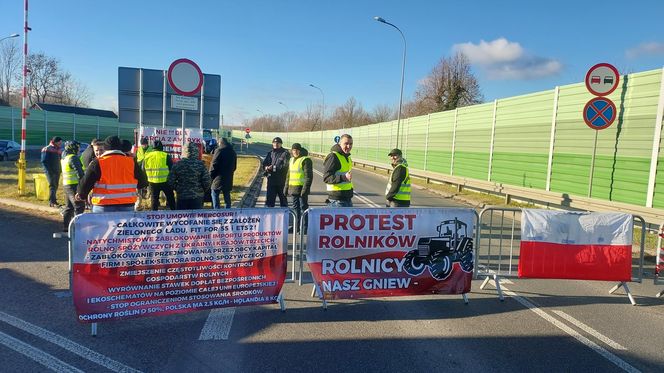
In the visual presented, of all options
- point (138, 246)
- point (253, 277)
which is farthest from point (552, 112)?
point (138, 246)

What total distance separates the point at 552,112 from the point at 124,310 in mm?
13776

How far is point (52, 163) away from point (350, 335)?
9578 mm

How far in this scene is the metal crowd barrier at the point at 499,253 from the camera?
5906mm

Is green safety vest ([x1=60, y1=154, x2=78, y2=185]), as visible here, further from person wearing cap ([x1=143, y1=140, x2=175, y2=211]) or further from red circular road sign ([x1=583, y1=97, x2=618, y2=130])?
red circular road sign ([x1=583, y1=97, x2=618, y2=130])

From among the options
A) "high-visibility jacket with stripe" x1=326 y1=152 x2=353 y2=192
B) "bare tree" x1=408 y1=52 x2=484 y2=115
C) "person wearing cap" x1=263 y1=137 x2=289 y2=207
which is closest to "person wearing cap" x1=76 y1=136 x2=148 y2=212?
"high-visibility jacket with stripe" x1=326 y1=152 x2=353 y2=192

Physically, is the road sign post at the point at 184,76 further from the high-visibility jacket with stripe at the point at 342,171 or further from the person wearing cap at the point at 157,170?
the high-visibility jacket with stripe at the point at 342,171

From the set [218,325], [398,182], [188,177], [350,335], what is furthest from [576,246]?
[188,177]

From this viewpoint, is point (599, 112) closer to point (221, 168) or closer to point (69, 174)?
point (221, 168)

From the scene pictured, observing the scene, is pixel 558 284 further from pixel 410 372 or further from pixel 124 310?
pixel 124 310

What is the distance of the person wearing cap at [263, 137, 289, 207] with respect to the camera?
9805 millimetres

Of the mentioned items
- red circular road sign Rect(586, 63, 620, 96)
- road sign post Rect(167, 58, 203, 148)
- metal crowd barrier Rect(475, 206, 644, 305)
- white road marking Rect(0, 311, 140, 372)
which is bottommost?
white road marking Rect(0, 311, 140, 372)

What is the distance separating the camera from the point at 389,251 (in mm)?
5430

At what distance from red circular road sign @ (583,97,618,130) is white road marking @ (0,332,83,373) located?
10.6m

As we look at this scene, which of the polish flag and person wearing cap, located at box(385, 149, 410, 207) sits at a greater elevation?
person wearing cap, located at box(385, 149, 410, 207)
